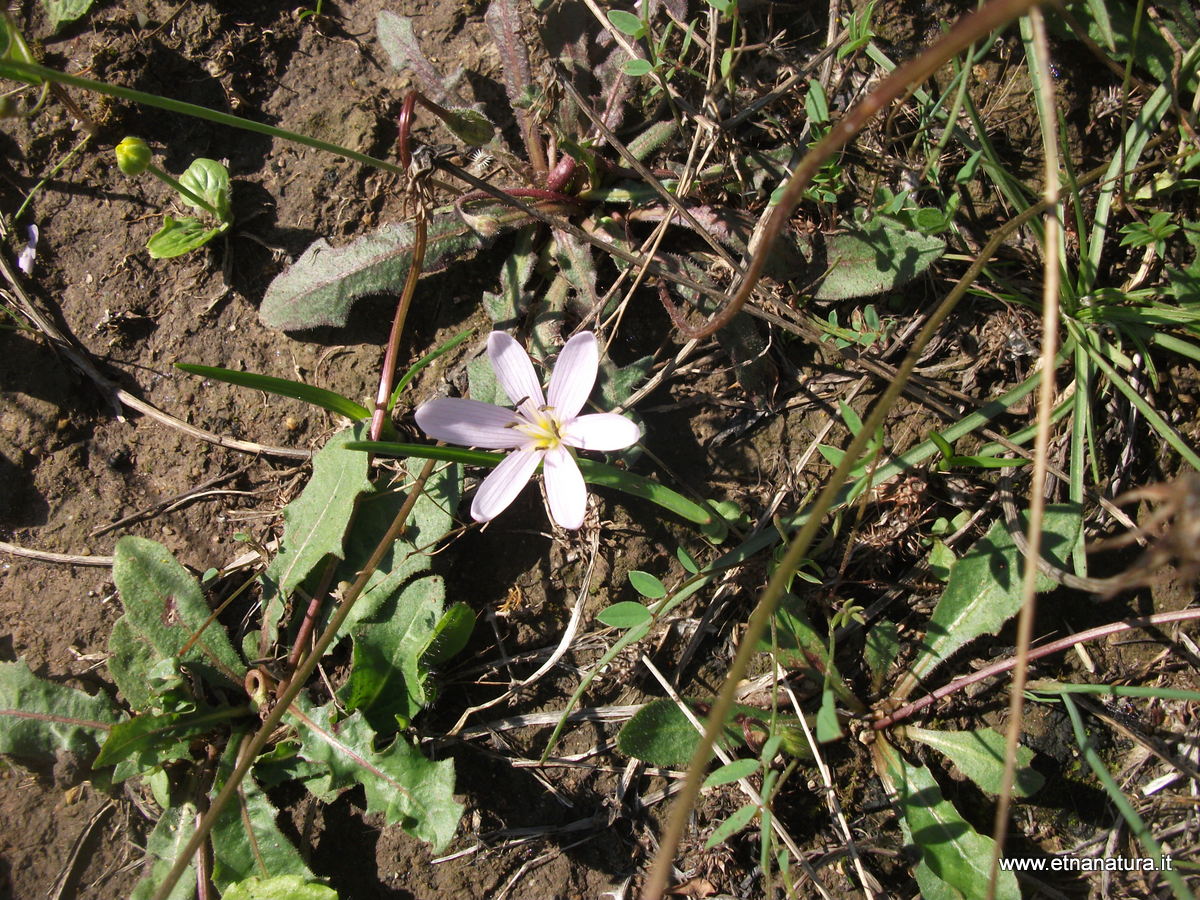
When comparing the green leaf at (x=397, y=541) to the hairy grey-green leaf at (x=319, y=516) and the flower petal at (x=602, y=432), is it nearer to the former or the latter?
the hairy grey-green leaf at (x=319, y=516)

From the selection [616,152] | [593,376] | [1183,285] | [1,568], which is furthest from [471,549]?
[1183,285]

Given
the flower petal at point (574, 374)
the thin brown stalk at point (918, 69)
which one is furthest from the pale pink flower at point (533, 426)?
the thin brown stalk at point (918, 69)

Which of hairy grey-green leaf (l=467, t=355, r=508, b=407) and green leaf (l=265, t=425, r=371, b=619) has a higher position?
hairy grey-green leaf (l=467, t=355, r=508, b=407)

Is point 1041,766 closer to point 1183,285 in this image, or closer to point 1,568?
point 1183,285

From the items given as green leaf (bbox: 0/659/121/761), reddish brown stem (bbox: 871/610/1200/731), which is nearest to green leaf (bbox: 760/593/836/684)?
reddish brown stem (bbox: 871/610/1200/731)

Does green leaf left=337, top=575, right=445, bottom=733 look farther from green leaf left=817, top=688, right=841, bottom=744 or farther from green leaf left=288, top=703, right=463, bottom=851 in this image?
green leaf left=817, top=688, right=841, bottom=744
